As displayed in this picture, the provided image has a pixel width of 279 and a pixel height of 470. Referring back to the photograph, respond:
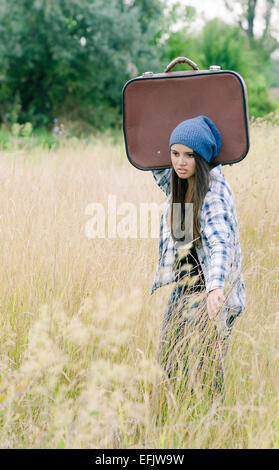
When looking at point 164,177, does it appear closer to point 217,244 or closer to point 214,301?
point 217,244

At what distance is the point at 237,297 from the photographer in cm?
197

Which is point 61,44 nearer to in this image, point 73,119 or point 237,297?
point 73,119

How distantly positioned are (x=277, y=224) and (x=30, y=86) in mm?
11304

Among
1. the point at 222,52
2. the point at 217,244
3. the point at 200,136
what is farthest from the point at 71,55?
the point at 217,244

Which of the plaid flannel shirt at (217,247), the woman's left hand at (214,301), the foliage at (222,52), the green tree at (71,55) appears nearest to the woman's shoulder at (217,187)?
the plaid flannel shirt at (217,247)

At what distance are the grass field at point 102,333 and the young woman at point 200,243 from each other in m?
0.09

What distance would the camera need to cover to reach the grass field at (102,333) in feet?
5.12

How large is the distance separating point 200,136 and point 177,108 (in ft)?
0.95

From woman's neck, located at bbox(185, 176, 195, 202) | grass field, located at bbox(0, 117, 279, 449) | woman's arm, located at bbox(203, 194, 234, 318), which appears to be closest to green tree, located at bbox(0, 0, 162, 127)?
grass field, located at bbox(0, 117, 279, 449)

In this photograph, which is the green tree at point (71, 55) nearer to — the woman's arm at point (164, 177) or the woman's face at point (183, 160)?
the woman's arm at point (164, 177)

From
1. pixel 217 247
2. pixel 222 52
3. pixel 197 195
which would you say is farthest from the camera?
pixel 222 52

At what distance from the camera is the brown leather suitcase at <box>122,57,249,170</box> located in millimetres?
1976

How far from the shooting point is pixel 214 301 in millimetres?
1729

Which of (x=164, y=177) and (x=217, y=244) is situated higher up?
(x=164, y=177)
